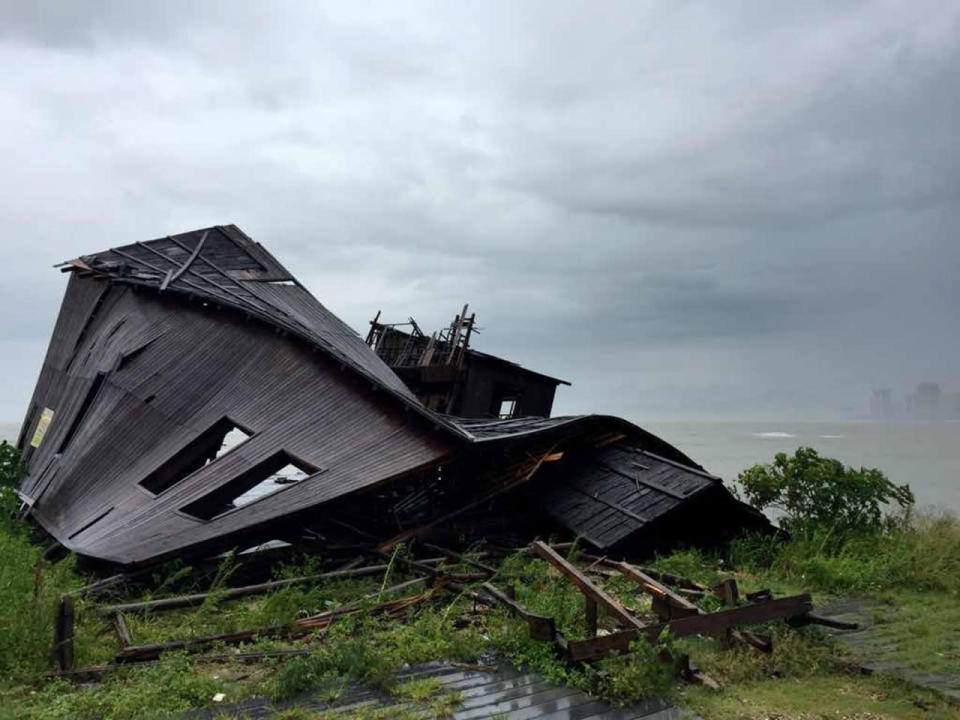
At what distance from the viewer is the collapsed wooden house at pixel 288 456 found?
11469 mm

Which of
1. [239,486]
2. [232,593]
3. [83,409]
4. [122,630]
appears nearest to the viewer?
[122,630]

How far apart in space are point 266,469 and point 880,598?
9713 millimetres

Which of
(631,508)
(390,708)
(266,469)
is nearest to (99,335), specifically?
(266,469)

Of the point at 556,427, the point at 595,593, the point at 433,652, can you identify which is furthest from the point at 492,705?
the point at 556,427

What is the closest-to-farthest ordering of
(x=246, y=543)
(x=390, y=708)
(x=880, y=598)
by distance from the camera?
(x=390, y=708) < (x=880, y=598) < (x=246, y=543)

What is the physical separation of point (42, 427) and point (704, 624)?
55.6ft

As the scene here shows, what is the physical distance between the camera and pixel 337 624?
837cm

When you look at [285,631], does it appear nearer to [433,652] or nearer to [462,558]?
[433,652]

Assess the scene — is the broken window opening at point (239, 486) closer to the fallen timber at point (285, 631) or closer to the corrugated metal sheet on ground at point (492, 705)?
the fallen timber at point (285, 631)

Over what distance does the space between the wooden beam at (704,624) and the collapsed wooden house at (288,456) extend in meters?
4.26

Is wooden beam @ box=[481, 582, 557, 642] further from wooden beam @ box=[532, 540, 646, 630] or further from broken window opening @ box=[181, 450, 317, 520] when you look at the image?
broken window opening @ box=[181, 450, 317, 520]

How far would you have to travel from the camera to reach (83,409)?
16.0 m

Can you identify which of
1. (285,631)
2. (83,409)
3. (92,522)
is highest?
(83,409)

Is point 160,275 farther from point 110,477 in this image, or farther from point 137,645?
point 137,645
